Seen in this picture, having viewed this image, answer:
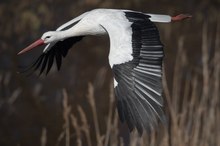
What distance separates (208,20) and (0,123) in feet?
9.00

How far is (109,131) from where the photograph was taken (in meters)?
3.73

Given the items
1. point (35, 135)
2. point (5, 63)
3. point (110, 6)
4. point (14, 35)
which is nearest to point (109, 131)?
point (35, 135)

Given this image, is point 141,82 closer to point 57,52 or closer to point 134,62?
point 134,62

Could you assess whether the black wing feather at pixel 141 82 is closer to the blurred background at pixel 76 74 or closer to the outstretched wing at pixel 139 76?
the outstretched wing at pixel 139 76

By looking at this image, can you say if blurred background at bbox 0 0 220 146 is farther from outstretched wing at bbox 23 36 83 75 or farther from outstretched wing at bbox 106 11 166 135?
outstretched wing at bbox 106 11 166 135

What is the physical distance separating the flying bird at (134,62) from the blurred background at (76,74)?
103cm

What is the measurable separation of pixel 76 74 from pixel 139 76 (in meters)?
3.50

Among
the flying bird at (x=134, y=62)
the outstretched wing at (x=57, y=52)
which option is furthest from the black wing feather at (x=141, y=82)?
the outstretched wing at (x=57, y=52)

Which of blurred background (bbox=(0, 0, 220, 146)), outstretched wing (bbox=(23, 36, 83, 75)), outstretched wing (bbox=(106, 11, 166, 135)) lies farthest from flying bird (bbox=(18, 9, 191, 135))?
blurred background (bbox=(0, 0, 220, 146))

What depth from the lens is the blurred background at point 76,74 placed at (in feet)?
17.9

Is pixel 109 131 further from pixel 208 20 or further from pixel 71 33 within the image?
pixel 208 20

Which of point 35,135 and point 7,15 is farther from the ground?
point 7,15

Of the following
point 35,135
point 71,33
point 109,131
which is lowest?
point 35,135

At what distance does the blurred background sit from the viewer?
17.9 ft
